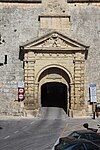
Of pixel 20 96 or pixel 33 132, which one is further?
pixel 20 96

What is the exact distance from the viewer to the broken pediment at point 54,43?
32.0 m

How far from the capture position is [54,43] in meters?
32.3

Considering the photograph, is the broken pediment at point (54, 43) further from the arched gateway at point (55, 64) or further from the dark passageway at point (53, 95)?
the dark passageway at point (53, 95)

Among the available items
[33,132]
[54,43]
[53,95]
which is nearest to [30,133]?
[33,132]

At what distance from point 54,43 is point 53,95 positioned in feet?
36.6

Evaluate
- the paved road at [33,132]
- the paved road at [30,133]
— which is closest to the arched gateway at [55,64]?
the paved road at [33,132]

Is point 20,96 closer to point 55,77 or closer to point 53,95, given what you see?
point 55,77

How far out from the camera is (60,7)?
1324 inches

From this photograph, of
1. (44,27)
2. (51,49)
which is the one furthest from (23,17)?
(51,49)

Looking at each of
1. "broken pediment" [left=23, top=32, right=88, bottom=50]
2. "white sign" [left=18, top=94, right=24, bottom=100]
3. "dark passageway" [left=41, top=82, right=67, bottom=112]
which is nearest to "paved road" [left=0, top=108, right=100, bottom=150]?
"white sign" [left=18, top=94, right=24, bottom=100]

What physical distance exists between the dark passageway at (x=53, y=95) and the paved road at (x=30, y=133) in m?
5.76

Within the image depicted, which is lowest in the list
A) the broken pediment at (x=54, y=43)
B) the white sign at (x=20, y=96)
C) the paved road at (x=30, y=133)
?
the paved road at (x=30, y=133)

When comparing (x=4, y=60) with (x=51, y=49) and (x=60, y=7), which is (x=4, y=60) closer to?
(x=51, y=49)

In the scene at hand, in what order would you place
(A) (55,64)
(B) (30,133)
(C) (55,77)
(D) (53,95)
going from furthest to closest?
(D) (53,95) < (C) (55,77) < (A) (55,64) < (B) (30,133)
